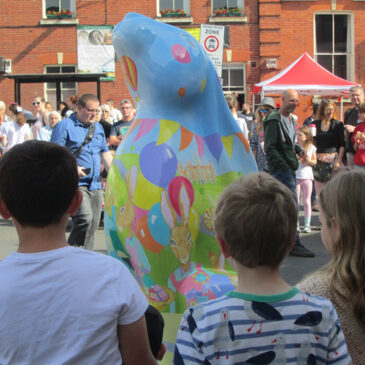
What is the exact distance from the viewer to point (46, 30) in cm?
1650

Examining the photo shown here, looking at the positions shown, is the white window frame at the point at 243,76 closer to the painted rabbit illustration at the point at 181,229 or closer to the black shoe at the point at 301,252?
the black shoe at the point at 301,252

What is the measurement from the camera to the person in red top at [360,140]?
6848 millimetres

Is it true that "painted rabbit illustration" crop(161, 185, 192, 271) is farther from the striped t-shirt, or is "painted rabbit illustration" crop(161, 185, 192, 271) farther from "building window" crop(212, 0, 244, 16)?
"building window" crop(212, 0, 244, 16)

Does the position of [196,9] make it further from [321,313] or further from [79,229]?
[321,313]

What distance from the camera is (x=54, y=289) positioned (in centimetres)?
141

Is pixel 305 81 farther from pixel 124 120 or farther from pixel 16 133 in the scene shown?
pixel 16 133

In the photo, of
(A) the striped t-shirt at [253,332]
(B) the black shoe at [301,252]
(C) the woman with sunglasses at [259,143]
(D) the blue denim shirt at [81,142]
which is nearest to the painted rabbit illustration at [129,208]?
(A) the striped t-shirt at [253,332]

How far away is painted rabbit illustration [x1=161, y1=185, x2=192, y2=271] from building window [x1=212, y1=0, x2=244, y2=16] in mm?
14963

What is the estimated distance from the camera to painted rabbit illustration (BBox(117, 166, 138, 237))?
2271 mm

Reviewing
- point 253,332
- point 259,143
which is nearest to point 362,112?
A: point 259,143

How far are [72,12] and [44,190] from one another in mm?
→ 16231

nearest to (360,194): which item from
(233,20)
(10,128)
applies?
(10,128)

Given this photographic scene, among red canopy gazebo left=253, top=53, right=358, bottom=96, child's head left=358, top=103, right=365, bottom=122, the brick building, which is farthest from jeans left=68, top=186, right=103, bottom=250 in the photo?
the brick building

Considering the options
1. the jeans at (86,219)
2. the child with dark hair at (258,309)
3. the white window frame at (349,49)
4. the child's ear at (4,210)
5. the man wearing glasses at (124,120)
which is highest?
the white window frame at (349,49)
